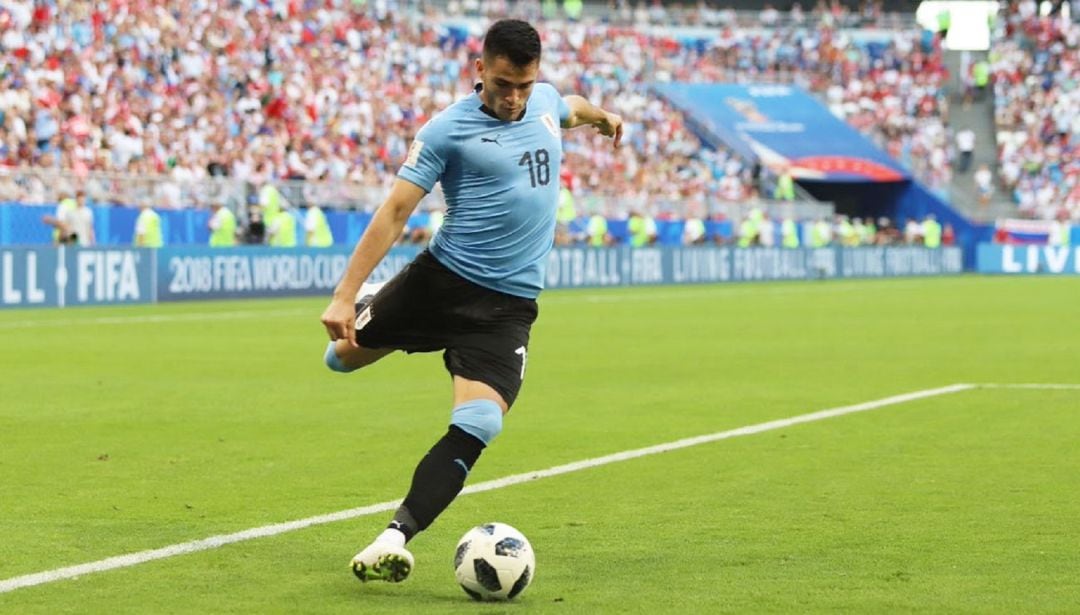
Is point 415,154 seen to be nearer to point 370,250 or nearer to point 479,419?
point 370,250

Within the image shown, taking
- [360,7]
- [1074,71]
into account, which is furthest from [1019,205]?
[360,7]

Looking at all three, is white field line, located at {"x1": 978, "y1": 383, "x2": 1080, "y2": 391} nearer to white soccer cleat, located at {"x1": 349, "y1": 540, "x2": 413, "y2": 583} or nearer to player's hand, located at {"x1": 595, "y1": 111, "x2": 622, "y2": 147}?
player's hand, located at {"x1": 595, "y1": 111, "x2": 622, "y2": 147}

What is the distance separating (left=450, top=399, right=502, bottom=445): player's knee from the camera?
22.2 ft

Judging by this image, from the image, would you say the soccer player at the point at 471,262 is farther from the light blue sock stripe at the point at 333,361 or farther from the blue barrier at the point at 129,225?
the blue barrier at the point at 129,225

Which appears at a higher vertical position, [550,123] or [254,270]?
[550,123]

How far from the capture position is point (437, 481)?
6.68 m

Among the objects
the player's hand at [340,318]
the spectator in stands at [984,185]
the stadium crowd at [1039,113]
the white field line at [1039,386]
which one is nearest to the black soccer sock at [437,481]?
the player's hand at [340,318]

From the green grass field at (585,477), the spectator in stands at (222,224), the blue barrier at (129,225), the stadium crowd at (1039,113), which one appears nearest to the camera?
the green grass field at (585,477)

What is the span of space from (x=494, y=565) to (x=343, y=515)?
2095 mm

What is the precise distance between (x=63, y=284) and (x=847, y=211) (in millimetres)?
40050

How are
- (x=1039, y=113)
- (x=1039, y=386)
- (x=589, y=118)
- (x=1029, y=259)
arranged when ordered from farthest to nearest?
(x=1039, y=113)
(x=1029, y=259)
(x=1039, y=386)
(x=589, y=118)

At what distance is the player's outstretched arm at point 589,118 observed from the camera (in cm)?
759

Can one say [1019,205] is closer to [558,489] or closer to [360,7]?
[360,7]

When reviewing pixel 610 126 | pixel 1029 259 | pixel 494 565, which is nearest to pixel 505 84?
pixel 610 126
